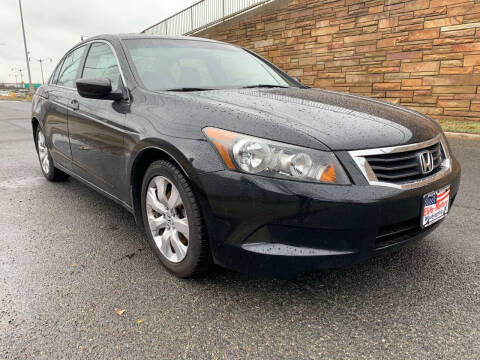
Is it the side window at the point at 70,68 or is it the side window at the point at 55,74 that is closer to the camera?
the side window at the point at 70,68

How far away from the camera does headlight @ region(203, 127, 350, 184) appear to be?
68.3 inches

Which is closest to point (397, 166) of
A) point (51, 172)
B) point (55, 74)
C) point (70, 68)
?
point (70, 68)

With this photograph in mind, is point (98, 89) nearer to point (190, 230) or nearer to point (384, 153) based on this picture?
point (190, 230)

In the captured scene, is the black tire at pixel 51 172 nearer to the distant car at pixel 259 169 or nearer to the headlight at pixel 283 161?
the distant car at pixel 259 169

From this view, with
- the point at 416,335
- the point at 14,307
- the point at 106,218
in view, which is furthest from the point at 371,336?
the point at 106,218

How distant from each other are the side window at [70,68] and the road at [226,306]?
1626mm

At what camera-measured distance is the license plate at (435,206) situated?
1.96 m

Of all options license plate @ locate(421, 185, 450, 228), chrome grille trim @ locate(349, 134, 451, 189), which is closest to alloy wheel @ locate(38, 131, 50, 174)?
chrome grille trim @ locate(349, 134, 451, 189)

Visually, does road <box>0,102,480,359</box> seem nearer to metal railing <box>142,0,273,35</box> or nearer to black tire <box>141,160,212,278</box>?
black tire <box>141,160,212,278</box>

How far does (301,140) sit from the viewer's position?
5.85ft

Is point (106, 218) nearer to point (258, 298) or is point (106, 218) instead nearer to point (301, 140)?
point (258, 298)

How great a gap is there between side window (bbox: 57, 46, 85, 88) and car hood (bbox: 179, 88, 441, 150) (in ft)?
6.06

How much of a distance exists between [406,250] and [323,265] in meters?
1.05

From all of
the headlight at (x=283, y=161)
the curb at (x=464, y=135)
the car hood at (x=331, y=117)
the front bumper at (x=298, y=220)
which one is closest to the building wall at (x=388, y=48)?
the curb at (x=464, y=135)
